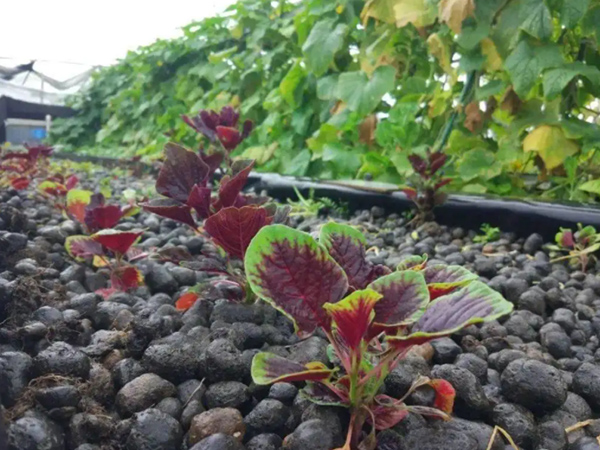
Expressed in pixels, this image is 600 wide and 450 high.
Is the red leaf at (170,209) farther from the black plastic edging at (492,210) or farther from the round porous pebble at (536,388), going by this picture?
the black plastic edging at (492,210)

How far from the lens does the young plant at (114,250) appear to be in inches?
54.3

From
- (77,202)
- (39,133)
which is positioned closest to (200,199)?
(77,202)

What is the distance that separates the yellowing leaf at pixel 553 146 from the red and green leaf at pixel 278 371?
2.24 meters

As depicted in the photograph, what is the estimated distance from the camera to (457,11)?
8.73ft

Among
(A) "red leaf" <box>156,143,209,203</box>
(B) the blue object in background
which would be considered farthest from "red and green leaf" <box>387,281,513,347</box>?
(B) the blue object in background

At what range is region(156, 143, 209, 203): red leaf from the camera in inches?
51.9

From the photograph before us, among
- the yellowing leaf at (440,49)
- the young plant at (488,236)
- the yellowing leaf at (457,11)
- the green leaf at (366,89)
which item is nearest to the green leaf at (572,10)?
the yellowing leaf at (457,11)

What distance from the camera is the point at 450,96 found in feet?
11.3

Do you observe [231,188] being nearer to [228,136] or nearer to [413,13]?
[228,136]

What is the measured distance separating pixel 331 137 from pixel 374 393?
336 centimetres

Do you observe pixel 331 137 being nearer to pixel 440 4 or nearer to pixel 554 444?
pixel 440 4

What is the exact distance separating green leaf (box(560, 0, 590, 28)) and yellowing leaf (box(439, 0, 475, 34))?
415 millimetres

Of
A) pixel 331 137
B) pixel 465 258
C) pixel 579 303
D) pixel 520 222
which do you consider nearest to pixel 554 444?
pixel 579 303

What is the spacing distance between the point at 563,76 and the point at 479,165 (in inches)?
23.6
